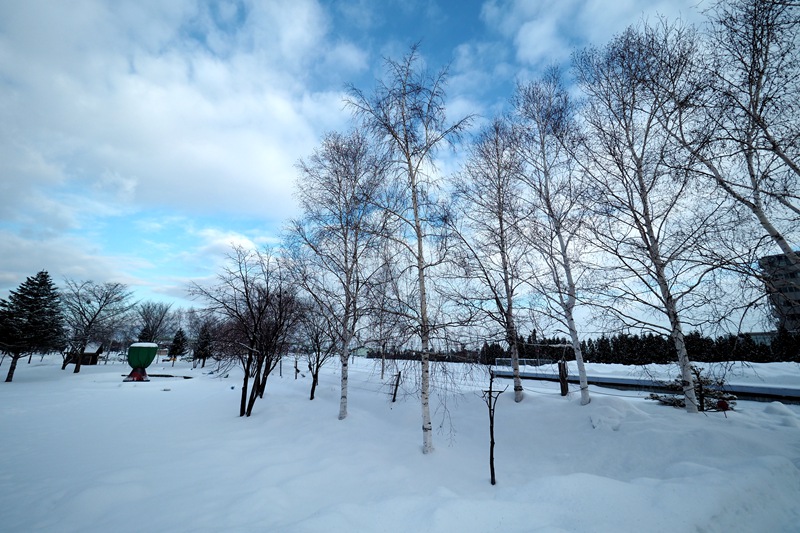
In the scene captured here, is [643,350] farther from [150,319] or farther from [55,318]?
[150,319]

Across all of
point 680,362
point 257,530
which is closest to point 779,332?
point 680,362

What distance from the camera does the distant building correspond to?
5301mm

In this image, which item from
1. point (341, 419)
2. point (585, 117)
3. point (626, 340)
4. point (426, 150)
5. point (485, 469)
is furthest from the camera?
point (626, 340)

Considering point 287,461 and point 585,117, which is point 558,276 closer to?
point 585,117

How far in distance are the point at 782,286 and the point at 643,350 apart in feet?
95.3

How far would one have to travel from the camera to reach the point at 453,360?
310 inches

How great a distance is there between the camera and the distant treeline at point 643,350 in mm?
6178

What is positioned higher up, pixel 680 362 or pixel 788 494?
pixel 680 362

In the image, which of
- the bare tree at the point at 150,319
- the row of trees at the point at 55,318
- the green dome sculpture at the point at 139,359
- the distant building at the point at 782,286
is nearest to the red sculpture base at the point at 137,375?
the green dome sculpture at the point at 139,359

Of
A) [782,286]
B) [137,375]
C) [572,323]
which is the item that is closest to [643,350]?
[572,323]

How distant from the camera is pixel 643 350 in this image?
95.2 ft

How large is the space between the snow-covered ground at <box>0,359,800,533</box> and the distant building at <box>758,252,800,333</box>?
2.30 meters

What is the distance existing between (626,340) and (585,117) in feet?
95.6

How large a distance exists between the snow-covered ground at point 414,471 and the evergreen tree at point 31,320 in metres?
21.0
